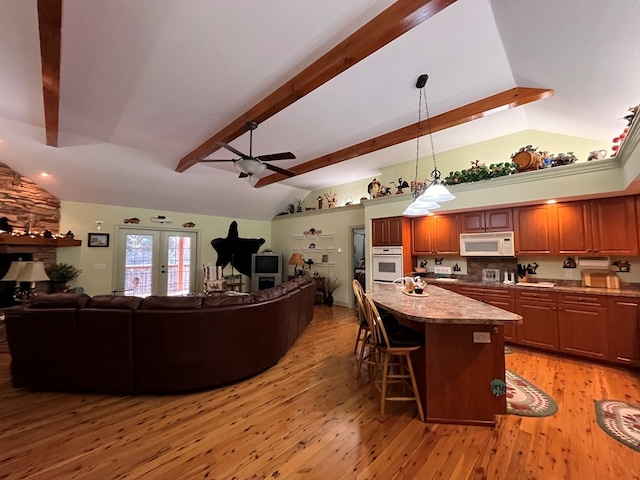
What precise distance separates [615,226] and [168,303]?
5303 mm

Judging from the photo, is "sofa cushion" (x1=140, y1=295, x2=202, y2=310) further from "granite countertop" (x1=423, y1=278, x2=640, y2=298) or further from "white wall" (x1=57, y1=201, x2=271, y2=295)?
"white wall" (x1=57, y1=201, x2=271, y2=295)

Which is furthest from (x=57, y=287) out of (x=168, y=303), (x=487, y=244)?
(x=487, y=244)

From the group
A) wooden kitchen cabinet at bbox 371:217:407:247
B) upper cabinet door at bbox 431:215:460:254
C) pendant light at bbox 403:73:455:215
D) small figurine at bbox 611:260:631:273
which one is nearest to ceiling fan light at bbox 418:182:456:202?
pendant light at bbox 403:73:455:215

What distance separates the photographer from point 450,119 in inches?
140

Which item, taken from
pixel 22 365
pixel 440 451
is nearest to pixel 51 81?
pixel 22 365

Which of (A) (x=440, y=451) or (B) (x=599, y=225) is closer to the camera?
(A) (x=440, y=451)

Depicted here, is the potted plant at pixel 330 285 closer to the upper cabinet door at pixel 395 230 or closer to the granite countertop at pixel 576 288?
the upper cabinet door at pixel 395 230

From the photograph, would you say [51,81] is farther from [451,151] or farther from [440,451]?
[451,151]

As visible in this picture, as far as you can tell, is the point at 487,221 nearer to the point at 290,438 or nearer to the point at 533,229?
the point at 533,229

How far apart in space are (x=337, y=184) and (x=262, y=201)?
2.24 m

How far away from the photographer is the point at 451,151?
484 centimetres

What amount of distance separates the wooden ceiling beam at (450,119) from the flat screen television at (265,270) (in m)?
3.56

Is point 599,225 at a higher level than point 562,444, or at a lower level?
higher

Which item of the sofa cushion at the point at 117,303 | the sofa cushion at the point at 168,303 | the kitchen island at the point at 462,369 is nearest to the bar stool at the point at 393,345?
the kitchen island at the point at 462,369
